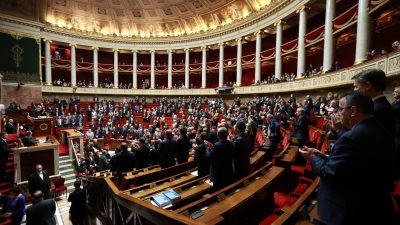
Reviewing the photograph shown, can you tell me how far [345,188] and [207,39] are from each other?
23.1 meters

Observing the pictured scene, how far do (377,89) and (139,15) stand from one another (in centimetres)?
2708

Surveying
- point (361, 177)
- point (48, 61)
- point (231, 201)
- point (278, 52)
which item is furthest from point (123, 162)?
point (48, 61)

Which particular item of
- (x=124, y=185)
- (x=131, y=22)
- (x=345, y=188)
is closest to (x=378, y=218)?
(x=345, y=188)

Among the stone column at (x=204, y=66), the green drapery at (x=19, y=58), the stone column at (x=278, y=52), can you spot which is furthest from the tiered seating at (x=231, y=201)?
the green drapery at (x=19, y=58)

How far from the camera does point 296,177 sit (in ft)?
13.5

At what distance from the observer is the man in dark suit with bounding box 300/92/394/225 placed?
1229mm

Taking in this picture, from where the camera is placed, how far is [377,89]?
189 centimetres

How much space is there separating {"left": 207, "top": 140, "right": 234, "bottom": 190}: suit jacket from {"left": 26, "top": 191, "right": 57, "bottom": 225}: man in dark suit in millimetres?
3215

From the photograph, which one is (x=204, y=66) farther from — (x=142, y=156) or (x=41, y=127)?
(x=142, y=156)

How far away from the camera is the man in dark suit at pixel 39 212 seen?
3.64m

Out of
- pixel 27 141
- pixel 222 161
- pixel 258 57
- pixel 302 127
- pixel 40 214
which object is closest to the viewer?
pixel 222 161

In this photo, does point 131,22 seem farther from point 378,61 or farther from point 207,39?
point 378,61

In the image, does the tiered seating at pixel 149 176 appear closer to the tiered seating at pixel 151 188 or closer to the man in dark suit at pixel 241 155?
the tiered seating at pixel 151 188

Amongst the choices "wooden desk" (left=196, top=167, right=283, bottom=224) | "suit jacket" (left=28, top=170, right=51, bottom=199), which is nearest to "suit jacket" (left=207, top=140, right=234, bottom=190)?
"wooden desk" (left=196, top=167, right=283, bottom=224)
